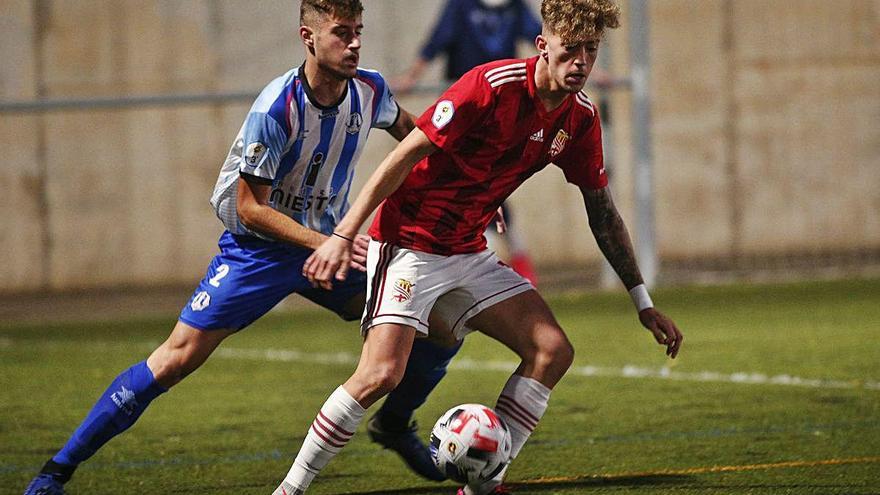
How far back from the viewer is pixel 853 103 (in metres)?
15.0

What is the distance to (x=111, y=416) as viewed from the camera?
547 centimetres

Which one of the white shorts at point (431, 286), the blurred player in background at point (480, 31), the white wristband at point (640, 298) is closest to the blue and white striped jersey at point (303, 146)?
the white shorts at point (431, 286)

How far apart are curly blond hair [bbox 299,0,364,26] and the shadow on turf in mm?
1652

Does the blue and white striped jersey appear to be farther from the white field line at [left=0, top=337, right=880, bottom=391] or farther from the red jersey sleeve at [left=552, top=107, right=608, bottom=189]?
the white field line at [left=0, top=337, right=880, bottom=391]

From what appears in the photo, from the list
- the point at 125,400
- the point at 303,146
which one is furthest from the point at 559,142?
the point at 125,400

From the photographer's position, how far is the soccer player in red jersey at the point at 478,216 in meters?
4.95

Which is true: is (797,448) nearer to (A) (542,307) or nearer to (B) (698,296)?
(A) (542,307)

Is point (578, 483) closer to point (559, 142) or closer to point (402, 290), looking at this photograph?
point (402, 290)

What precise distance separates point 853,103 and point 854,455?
31.7 feet

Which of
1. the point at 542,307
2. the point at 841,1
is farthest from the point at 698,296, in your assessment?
the point at 542,307

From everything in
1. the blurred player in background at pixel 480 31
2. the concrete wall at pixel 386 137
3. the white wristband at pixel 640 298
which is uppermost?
the white wristband at pixel 640 298

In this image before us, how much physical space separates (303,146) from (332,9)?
19.9 inches

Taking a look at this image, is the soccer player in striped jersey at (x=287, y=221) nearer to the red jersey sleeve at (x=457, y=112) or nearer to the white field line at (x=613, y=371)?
the red jersey sleeve at (x=457, y=112)

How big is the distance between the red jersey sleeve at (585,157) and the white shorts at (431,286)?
15.4 inches
